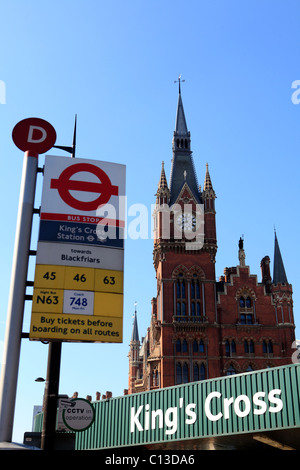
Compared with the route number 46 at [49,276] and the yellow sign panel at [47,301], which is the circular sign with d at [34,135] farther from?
the yellow sign panel at [47,301]

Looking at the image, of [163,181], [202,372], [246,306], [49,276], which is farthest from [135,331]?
[49,276]

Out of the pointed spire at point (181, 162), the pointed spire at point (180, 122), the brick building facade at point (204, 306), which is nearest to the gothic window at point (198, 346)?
the brick building facade at point (204, 306)

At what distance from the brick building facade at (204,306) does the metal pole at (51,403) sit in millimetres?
45862

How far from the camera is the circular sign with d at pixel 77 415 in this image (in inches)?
741

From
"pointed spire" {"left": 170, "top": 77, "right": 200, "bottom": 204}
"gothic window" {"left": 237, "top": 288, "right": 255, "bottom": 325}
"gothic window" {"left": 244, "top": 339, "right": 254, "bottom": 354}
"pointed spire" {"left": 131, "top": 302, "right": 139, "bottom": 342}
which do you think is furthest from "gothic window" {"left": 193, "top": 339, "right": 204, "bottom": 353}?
"pointed spire" {"left": 131, "top": 302, "right": 139, "bottom": 342}

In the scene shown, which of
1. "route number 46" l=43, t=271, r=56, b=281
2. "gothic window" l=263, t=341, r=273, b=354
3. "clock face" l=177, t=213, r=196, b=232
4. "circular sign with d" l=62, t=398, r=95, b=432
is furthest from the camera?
"clock face" l=177, t=213, r=196, b=232

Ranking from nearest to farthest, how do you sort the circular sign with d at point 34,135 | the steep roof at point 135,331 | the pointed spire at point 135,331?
the circular sign with d at point 34,135
the pointed spire at point 135,331
the steep roof at point 135,331

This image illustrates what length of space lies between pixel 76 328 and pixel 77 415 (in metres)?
3.10

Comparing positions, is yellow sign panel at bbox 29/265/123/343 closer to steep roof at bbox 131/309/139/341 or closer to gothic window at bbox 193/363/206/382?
gothic window at bbox 193/363/206/382

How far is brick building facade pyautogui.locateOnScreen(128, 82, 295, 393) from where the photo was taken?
6391cm

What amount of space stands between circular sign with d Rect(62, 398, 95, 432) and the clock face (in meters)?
51.7

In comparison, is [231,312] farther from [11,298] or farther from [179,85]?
[11,298]

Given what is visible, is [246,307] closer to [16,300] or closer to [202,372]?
[202,372]
